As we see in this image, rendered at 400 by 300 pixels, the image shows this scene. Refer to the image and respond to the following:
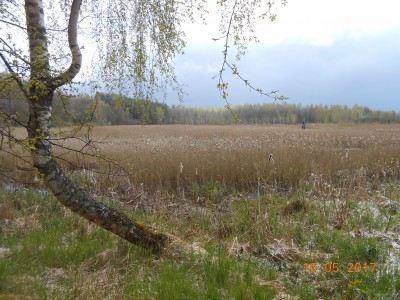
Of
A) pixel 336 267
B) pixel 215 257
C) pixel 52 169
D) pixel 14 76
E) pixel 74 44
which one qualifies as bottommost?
pixel 336 267

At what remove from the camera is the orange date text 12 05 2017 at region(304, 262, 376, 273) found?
3.51 metres

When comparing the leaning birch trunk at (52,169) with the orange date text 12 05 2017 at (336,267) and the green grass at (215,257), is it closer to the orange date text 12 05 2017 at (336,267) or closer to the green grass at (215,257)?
the green grass at (215,257)

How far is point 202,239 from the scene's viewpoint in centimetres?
455

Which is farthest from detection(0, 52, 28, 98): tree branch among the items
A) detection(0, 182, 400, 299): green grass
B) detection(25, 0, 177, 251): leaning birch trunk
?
detection(0, 182, 400, 299): green grass

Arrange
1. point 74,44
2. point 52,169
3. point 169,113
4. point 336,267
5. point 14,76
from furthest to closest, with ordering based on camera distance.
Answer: point 169,113, point 74,44, point 336,267, point 52,169, point 14,76

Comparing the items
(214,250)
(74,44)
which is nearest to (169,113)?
(74,44)

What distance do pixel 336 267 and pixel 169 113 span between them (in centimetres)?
2056

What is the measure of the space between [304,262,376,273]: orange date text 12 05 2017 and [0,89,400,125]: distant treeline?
6.09 feet

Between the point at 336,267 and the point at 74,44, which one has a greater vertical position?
the point at 74,44

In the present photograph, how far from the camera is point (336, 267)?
3635 millimetres

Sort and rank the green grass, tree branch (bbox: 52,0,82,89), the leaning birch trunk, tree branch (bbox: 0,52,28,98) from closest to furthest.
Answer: tree branch (bbox: 0,52,28,98), the green grass, the leaning birch trunk, tree branch (bbox: 52,0,82,89)

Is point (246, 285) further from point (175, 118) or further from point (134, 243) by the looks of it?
point (175, 118)

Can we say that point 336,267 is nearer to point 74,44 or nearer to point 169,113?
point 74,44

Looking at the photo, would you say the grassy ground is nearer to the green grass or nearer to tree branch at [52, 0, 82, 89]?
the green grass
